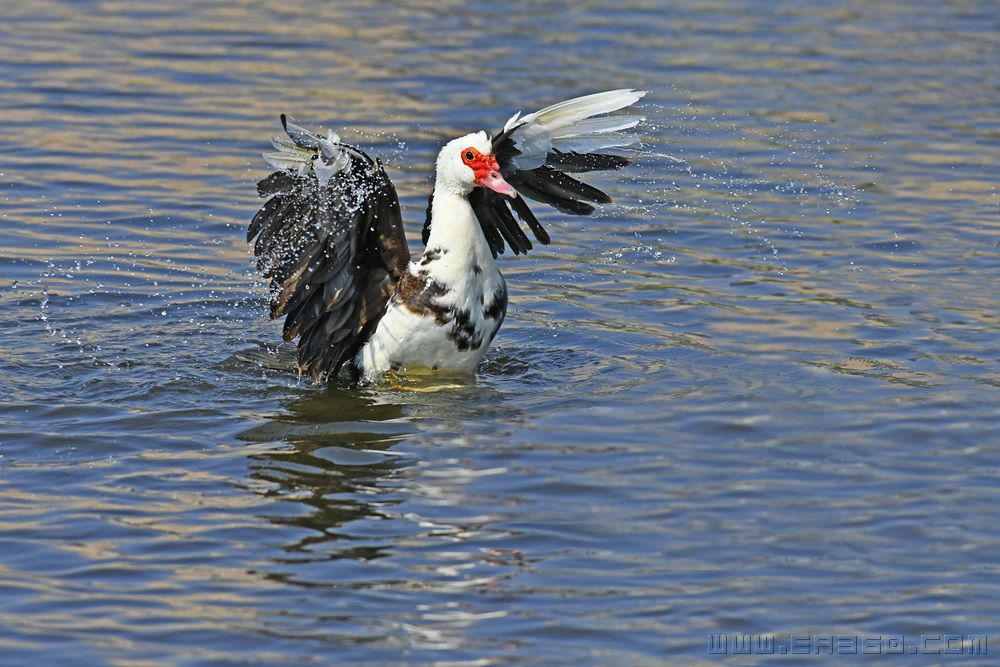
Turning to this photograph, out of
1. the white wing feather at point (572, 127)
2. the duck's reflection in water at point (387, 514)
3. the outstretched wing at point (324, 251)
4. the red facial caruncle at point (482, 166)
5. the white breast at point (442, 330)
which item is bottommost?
the duck's reflection in water at point (387, 514)

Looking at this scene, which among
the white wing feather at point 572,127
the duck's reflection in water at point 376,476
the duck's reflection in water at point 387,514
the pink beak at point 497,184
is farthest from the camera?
the white wing feather at point 572,127

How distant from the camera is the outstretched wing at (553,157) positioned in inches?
326

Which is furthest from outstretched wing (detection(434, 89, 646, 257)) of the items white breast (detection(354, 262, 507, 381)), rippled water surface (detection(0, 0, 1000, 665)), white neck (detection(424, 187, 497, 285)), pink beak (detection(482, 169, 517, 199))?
rippled water surface (detection(0, 0, 1000, 665))

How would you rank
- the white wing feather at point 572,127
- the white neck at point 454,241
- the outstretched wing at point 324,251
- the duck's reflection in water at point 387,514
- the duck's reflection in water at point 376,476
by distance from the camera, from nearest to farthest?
the duck's reflection in water at point 387,514, the duck's reflection in water at point 376,476, the outstretched wing at point 324,251, the white neck at point 454,241, the white wing feather at point 572,127

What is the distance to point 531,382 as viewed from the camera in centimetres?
834

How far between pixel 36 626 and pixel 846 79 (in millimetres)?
10420

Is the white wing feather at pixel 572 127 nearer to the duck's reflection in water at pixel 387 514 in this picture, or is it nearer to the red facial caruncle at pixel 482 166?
the red facial caruncle at pixel 482 166

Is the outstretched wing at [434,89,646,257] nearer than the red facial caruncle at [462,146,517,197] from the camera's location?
No

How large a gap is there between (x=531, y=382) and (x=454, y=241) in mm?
800

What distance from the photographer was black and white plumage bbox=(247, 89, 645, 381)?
26.2ft

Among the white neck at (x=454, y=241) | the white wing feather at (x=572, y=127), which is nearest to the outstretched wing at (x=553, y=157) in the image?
the white wing feather at (x=572, y=127)

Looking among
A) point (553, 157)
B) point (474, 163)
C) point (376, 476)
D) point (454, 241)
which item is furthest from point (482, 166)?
point (376, 476)

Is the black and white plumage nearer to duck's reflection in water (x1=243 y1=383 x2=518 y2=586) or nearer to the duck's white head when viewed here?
the duck's white head

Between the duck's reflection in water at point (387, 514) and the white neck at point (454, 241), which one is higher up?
the white neck at point (454, 241)
